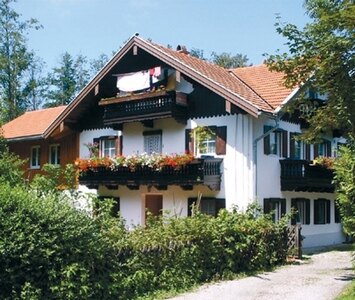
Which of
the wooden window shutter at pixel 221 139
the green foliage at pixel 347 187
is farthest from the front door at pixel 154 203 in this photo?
the green foliage at pixel 347 187

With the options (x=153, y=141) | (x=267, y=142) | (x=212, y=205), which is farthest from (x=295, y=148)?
(x=153, y=141)

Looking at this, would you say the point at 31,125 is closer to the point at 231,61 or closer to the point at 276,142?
the point at 276,142

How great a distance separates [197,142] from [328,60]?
8.33m

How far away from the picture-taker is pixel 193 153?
72.9 feet

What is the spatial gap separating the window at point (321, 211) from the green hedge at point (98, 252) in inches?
431

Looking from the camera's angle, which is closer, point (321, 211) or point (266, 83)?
point (266, 83)

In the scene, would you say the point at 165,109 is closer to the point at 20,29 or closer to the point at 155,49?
the point at 155,49

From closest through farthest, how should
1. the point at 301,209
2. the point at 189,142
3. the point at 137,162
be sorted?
the point at 189,142 → the point at 137,162 → the point at 301,209

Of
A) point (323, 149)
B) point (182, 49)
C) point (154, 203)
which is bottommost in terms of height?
point (154, 203)

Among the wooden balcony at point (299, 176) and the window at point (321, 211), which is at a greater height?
the wooden balcony at point (299, 176)

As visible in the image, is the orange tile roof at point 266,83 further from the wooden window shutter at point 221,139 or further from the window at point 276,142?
the wooden window shutter at point 221,139

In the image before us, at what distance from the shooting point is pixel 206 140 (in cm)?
2205

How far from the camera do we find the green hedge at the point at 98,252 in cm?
976

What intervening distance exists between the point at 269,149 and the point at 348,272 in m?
7.09
